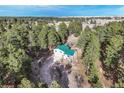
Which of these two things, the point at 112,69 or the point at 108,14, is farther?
the point at 112,69

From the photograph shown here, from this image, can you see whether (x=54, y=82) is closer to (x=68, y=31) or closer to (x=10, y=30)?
(x=68, y=31)

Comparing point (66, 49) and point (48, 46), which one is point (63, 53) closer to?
point (66, 49)

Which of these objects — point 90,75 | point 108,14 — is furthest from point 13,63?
point 108,14
